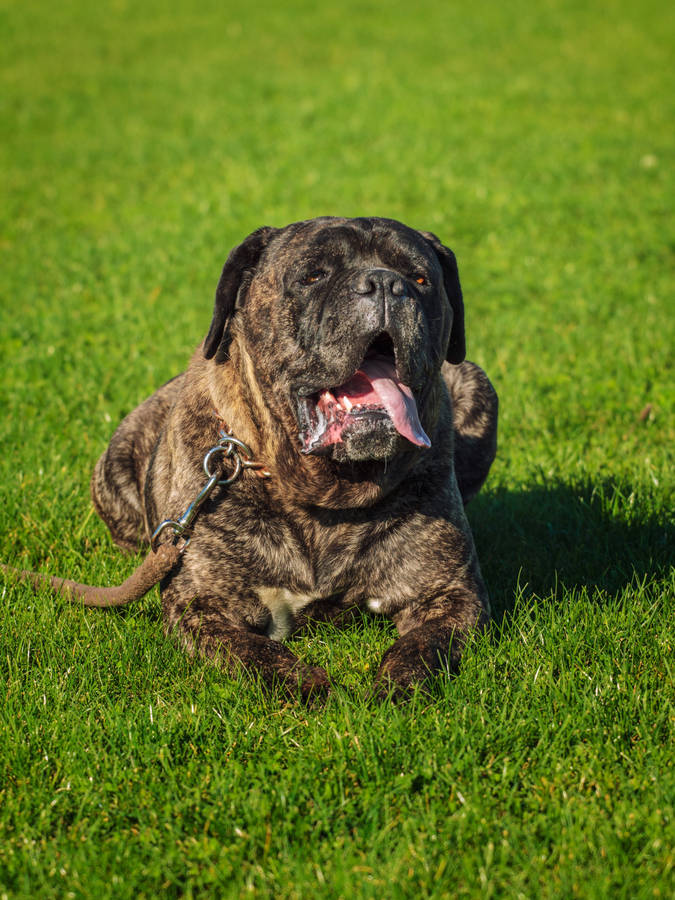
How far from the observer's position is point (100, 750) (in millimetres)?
3055

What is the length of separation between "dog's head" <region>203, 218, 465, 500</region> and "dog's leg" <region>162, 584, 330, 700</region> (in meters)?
0.74

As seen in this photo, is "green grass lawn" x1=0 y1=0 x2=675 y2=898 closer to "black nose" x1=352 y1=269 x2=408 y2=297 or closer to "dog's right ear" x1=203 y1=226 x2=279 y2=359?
"dog's right ear" x1=203 y1=226 x2=279 y2=359

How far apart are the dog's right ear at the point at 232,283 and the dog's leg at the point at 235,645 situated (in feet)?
3.29

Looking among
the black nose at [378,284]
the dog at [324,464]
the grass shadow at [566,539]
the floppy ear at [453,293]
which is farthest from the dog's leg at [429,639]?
the black nose at [378,284]

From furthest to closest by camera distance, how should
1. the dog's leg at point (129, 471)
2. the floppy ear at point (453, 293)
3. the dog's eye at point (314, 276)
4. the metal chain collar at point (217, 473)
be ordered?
the dog's leg at point (129, 471) → the floppy ear at point (453, 293) → the metal chain collar at point (217, 473) → the dog's eye at point (314, 276)

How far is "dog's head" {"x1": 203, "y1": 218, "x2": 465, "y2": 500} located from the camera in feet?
11.3

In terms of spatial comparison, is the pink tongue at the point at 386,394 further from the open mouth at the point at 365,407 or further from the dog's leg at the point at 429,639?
the dog's leg at the point at 429,639

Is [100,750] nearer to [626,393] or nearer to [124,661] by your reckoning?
[124,661]

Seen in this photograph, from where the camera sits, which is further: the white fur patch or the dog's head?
the white fur patch

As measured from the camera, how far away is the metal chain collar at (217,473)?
3.83 metres

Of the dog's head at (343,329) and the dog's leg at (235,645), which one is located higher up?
the dog's head at (343,329)

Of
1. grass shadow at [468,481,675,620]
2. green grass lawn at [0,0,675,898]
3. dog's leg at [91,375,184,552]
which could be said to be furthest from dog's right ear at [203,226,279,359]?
grass shadow at [468,481,675,620]

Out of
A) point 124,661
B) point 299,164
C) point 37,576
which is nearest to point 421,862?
point 124,661

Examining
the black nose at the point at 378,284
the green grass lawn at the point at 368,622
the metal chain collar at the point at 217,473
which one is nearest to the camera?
the green grass lawn at the point at 368,622
